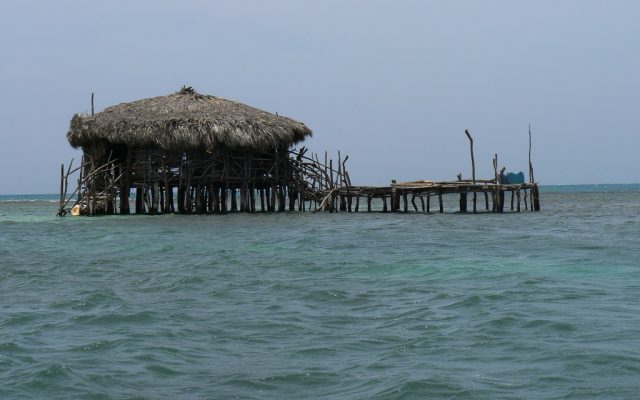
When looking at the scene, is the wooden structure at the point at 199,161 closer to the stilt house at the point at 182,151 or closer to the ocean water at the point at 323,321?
the stilt house at the point at 182,151

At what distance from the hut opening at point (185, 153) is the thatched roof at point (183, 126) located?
0.11ft

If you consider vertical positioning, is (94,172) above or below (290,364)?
above

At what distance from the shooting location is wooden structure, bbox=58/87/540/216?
2989 cm

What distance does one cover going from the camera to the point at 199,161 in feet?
101

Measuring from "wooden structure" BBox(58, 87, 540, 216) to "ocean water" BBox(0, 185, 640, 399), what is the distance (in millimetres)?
11987

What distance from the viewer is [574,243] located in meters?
18.6

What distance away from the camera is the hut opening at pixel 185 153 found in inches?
1176

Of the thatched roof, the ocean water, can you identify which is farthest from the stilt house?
the ocean water

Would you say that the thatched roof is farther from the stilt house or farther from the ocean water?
the ocean water

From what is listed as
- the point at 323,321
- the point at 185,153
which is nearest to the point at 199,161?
the point at 185,153

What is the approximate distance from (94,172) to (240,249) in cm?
1482

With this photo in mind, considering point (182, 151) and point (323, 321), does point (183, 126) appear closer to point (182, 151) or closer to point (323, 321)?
point (182, 151)

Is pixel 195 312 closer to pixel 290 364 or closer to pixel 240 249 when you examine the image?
pixel 290 364

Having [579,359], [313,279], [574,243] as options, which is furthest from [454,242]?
[579,359]
